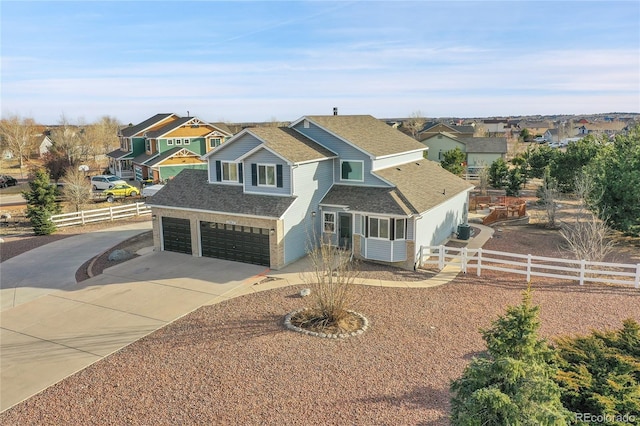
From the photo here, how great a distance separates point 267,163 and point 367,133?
736 cm

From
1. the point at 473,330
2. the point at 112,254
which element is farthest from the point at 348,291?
the point at 112,254

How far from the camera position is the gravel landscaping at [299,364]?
1057 cm

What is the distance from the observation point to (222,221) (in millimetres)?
22500

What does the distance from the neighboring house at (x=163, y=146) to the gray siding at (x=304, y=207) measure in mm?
30567

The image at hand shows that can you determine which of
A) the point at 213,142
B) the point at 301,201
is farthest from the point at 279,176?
the point at 213,142

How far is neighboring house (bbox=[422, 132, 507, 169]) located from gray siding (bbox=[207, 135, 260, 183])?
4238cm

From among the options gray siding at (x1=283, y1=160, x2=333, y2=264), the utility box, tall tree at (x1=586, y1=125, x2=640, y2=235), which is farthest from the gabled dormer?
tall tree at (x1=586, y1=125, x2=640, y2=235)

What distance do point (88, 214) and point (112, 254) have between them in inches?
496

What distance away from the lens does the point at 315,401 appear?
1085 centimetres

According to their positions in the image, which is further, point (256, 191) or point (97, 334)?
point (256, 191)

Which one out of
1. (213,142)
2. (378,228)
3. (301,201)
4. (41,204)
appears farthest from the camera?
(213,142)

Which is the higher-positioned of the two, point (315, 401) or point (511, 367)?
point (511, 367)

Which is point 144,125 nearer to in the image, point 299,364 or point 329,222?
point 329,222

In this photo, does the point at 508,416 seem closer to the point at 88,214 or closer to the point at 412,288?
the point at 412,288
